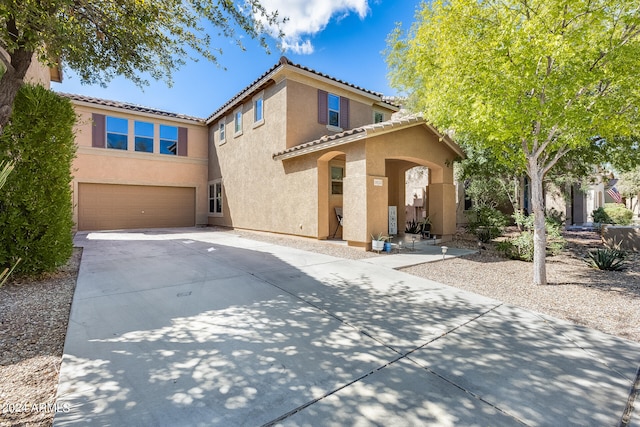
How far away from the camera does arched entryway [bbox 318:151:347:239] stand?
36.2 ft

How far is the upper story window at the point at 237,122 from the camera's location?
1570 cm

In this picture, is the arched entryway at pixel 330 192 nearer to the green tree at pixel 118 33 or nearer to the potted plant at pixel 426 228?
the potted plant at pixel 426 228

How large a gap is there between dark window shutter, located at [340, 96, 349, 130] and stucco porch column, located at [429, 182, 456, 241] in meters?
5.00

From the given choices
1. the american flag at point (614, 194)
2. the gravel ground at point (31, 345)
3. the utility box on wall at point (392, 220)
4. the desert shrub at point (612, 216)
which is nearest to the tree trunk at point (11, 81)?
the gravel ground at point (31, 345)

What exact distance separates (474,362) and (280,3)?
24.5ft

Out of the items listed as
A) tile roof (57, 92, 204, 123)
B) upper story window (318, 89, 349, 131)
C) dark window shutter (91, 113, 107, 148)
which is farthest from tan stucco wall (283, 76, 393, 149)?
dark window shutter (91, 113, 107, 148)

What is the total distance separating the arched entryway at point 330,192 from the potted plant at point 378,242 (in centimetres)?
235

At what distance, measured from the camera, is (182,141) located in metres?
18.1

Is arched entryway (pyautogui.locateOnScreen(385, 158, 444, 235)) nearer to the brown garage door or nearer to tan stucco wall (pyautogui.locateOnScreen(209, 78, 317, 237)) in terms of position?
tan stucco wall (pyautogui.locateOnScreen(209, 78, 317, 237))

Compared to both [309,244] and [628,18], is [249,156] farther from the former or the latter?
[628,18]

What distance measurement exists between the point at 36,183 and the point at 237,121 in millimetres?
11328

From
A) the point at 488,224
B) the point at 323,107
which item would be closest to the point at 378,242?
the point at 488,224

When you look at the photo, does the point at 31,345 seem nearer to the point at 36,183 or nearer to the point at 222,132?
the point at 36,183

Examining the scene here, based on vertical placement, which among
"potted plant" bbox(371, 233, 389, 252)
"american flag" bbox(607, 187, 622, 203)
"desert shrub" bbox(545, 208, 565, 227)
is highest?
"american flag" bbox(607, 187, 622, 203)
